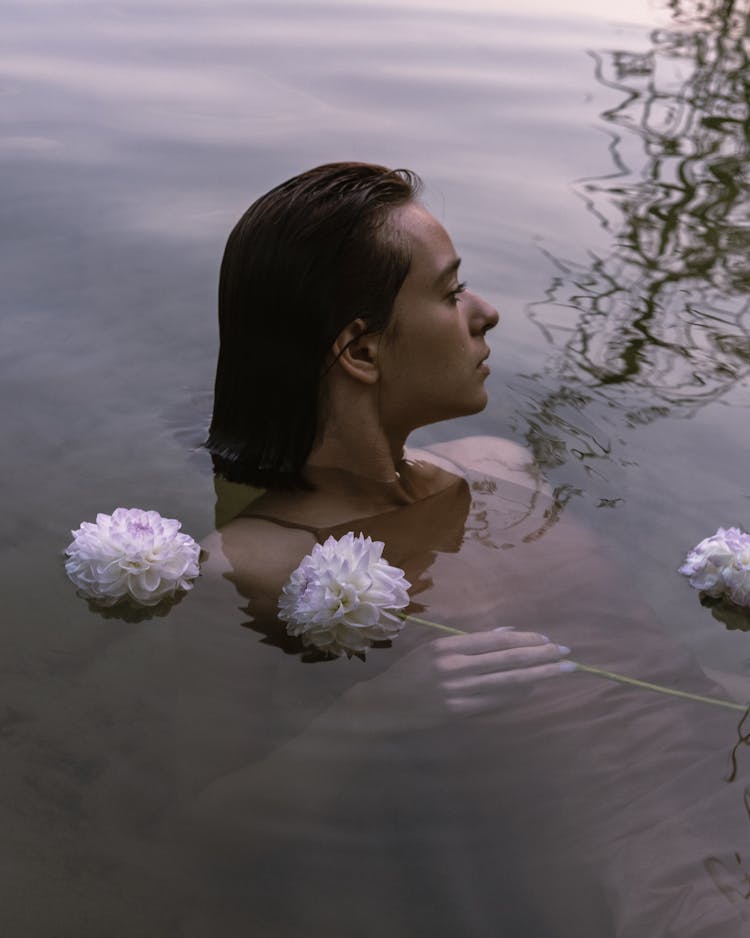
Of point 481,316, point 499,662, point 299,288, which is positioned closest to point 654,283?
point 481,316

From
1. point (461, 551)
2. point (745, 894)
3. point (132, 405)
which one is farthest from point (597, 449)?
point (745, 894)

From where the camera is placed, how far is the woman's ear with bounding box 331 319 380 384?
3012mm

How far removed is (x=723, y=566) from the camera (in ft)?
9.68

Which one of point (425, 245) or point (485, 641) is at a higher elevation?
point (425, 245)

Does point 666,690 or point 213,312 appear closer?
point 666,690

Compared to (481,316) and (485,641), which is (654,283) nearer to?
(481,316)

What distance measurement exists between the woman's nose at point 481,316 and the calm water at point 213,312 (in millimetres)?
617

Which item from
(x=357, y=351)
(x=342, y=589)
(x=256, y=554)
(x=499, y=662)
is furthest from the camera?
(x=357, y=351)

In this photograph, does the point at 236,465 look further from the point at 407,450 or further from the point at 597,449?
the point at 597,449

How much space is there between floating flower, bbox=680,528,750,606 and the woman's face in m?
0.65

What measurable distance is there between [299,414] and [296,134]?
126 inches

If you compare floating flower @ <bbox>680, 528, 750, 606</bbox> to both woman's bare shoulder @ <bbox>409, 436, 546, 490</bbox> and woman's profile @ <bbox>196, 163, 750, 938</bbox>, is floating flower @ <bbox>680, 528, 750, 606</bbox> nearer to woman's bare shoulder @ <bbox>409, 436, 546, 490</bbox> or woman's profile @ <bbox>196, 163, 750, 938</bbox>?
woman's profile @ <bbox>196, 163, 750, 938</bbox>

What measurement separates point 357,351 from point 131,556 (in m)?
0.77

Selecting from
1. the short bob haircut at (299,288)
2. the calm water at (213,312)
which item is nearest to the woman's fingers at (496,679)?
the calm water at (213,312)
